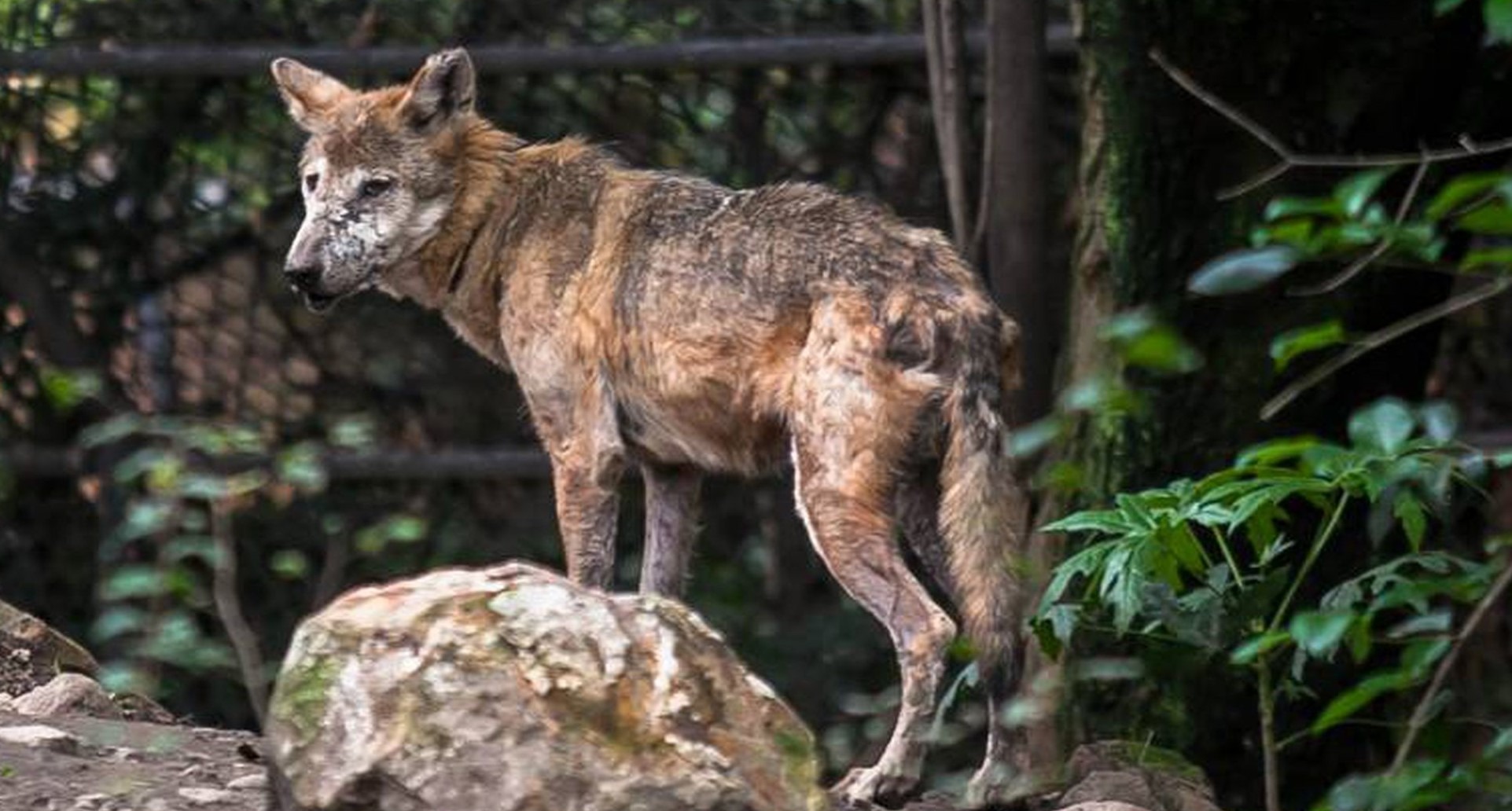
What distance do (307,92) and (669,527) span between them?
1.53 m

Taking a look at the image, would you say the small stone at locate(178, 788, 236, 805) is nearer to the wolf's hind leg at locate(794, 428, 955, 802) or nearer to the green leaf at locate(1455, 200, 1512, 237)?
the wolf's hind leg at locate(794, 428, 955, 802)

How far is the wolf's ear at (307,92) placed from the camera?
750cm

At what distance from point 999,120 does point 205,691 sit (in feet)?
11.5

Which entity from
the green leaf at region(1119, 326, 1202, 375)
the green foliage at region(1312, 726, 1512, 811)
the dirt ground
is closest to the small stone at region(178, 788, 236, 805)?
the dirt ground

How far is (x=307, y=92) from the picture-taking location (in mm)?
7617

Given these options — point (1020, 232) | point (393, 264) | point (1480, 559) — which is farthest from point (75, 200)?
point (1480, 559)

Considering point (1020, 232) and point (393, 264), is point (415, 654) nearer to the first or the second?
point (393, 264)

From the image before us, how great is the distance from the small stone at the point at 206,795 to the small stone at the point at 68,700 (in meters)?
0.76

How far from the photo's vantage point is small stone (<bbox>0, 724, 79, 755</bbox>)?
18.4 feet

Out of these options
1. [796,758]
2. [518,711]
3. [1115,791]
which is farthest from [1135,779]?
[518,711]

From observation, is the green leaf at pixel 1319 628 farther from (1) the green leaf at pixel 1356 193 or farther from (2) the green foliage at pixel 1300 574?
(1) the green leaf at pixel 1356 193

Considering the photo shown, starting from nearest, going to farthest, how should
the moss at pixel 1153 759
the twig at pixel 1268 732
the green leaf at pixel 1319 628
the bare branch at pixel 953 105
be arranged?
the green leaf at pixel 1319 628, the twig at pixel 1268 732, the moss at pixel 1153 759, the bare branch at pixel 953 105

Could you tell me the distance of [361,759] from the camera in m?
4.46

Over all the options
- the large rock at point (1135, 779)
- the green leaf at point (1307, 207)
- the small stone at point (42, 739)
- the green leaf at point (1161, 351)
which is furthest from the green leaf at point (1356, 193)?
the small stone at point (42, 739)
